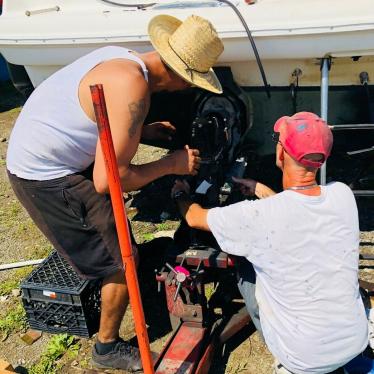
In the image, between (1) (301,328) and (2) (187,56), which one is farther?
(2) (187,56)

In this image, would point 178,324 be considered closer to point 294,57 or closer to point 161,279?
point 161,279

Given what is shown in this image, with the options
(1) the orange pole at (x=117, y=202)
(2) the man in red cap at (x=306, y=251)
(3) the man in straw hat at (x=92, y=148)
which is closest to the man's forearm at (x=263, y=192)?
(3) the man in straw hat at (x=92, y=148)

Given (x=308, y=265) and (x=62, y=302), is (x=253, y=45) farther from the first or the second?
(x=62, y=302)

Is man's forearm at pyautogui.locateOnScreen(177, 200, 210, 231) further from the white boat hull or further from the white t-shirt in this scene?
the white boat hull

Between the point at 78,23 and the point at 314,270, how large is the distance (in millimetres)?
2009

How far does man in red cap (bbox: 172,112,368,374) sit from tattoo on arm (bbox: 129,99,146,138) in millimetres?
486

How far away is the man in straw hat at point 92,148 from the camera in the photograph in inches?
89.2

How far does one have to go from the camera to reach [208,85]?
95.7 inches

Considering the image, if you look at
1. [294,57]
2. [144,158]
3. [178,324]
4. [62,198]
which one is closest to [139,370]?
[178,324]

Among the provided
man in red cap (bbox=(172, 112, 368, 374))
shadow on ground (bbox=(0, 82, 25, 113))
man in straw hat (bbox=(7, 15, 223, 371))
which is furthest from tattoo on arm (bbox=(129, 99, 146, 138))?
shadow on ground (bbox=(0, 82, 25, 113))

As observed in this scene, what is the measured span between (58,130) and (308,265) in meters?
1.16

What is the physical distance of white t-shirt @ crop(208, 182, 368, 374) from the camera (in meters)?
1.92

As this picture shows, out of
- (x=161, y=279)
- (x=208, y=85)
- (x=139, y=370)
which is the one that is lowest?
(x=139, y=370)

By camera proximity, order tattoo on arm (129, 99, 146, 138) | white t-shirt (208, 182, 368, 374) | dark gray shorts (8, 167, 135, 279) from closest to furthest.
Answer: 1. white t-shirt (208, 182, 368, 374)
2. tattoo on arm (129, 99, 146, 138)
3. dark gray shorts (8, 167, 135, 279)
